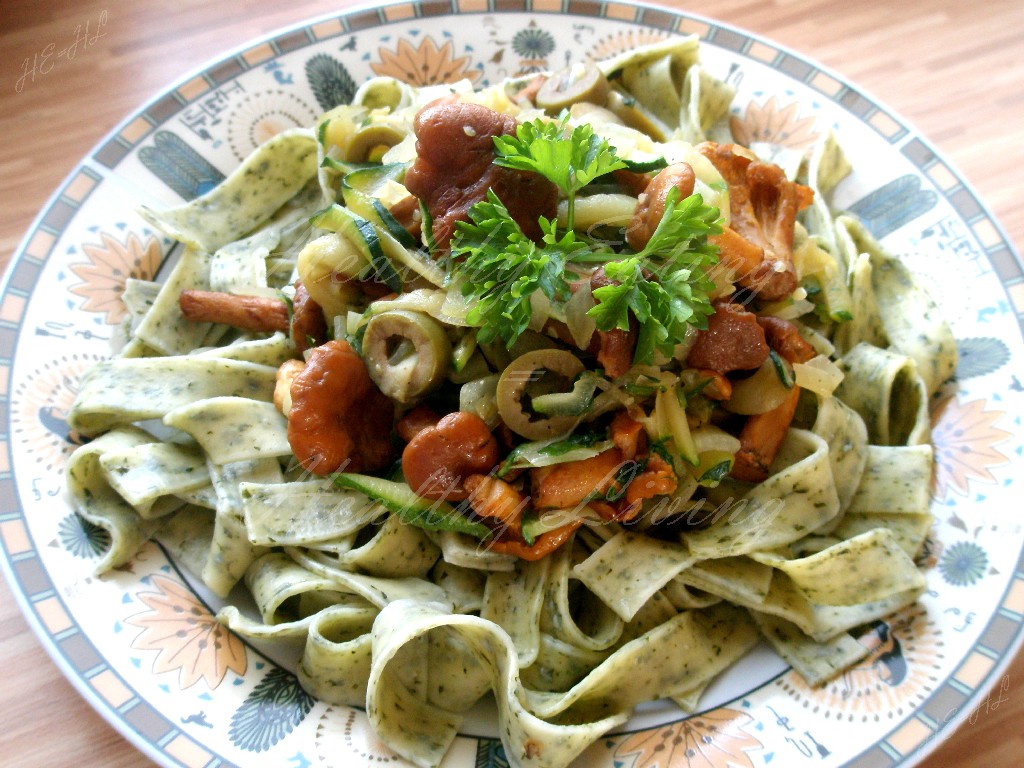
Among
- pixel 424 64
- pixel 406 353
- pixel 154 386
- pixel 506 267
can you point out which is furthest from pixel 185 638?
pixel 424 64

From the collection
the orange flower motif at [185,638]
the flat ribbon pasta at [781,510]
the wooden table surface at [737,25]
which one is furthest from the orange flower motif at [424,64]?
the orange flower motif at [185,638]

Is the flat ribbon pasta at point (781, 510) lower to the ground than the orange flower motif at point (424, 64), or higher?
lower

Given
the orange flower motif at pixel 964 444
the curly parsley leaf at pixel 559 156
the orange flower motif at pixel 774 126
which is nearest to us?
the curly parsley leaf at pixel 559 156

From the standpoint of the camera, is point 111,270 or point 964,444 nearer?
point 964,444

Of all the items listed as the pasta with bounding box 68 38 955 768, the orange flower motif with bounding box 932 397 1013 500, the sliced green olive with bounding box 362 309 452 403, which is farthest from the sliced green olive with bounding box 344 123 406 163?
the orange flower motif with bounding box 932 397 1013 500

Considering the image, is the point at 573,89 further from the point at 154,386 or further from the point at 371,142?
the point at 154,386

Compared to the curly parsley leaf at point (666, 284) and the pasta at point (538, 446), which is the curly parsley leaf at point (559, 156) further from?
the curly parsley leaf at point (666, 284)

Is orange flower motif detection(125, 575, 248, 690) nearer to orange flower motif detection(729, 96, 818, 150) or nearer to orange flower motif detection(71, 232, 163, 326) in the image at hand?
orange flower motif detection(71, 232, 163, 326)

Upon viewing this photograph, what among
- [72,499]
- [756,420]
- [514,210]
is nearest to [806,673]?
[756,420]
